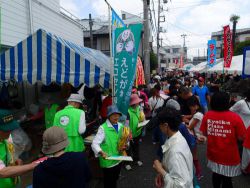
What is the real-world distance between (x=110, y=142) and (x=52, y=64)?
2.31 m

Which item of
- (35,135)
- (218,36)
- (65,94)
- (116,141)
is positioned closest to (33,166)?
(116,141)

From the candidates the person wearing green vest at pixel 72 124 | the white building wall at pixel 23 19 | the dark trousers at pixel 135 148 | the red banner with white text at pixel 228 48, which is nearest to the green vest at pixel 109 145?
the person wearing green vest at pixel 72 124

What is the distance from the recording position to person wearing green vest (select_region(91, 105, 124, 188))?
3.23 meters

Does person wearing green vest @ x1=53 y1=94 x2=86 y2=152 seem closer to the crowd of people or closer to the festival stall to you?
the crowd of people

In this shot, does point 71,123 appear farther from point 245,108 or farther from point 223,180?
point 245,108

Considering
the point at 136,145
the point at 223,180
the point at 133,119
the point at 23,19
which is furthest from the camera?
the point at 23,19

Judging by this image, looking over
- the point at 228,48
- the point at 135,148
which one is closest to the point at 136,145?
the point at 135,148

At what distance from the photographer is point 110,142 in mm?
3260

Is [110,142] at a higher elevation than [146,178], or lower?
higher

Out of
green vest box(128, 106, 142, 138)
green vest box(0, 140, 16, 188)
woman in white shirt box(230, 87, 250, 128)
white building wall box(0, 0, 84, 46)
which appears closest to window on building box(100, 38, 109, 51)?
white building wall box(0, 0, 84, 46)

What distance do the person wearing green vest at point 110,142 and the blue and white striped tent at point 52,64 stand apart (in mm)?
1391

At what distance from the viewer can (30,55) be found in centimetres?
471

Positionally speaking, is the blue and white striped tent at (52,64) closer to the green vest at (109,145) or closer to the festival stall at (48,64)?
the festival stall at (48,64)

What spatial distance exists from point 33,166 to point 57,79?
111 inches
